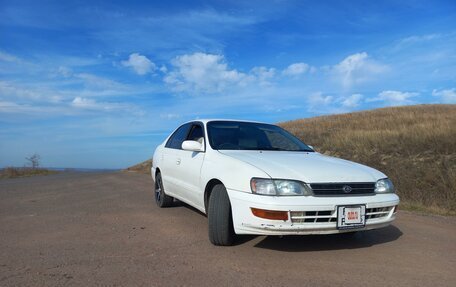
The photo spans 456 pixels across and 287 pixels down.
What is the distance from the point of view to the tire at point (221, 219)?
174 inches

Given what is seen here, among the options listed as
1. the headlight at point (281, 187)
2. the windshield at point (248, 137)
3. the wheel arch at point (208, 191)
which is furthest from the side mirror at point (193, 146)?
the headlight at point (281, 187)

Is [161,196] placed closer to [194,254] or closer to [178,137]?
[178,137]

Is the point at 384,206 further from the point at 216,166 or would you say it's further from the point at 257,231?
the point at 216,166

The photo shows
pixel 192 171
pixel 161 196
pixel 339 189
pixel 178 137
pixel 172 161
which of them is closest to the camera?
pixel 339 189

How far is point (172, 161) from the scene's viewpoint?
656cm

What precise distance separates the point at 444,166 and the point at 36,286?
426 inches

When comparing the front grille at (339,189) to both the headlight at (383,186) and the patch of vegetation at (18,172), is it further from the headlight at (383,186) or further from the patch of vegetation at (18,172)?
the patch of vegetation at (18,172)

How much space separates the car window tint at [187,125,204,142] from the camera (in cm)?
594

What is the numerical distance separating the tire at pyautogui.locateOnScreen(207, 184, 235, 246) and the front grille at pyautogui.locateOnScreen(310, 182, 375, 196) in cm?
95

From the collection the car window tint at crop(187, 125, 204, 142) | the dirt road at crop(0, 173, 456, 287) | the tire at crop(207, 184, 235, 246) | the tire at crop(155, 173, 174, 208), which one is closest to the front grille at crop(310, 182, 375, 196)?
the dirt road at crop(0, 173, 456, 287)

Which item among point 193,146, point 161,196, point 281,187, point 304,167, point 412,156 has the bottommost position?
point 161,196

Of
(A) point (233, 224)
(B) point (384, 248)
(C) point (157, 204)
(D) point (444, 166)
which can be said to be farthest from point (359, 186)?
(D) point (444, 166)

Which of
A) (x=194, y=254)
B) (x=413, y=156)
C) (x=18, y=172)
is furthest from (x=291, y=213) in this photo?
(x=18, y=172)

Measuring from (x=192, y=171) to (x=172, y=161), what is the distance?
1116 mm
